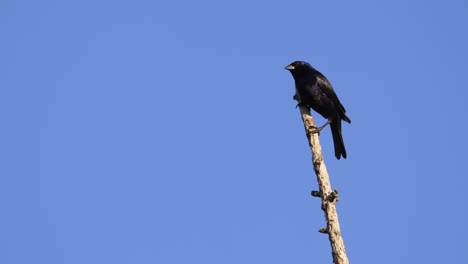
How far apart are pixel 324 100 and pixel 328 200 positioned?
10.4 ft

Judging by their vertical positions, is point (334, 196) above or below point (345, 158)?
below

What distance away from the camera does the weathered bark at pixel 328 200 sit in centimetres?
640

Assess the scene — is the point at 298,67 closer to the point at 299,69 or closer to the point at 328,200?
the point at 299,69

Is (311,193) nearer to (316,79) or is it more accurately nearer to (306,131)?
(306,131)

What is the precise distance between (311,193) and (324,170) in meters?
0.31

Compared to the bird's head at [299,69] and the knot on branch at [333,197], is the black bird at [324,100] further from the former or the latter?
the knot on branch at [333,197]

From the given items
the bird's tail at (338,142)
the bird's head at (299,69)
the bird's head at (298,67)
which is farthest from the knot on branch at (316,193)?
the bird's head at (298,67)

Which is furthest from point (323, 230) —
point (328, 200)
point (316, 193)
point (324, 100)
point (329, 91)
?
point (329, 91)

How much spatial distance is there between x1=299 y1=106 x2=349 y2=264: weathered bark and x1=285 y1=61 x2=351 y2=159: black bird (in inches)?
76.0

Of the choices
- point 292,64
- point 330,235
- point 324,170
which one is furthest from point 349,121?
point 330,235

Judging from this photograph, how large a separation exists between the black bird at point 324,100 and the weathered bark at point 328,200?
1930 mm

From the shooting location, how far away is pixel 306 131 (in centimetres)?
788

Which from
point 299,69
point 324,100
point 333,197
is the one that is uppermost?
point 299,69

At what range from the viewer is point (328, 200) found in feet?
22.1
